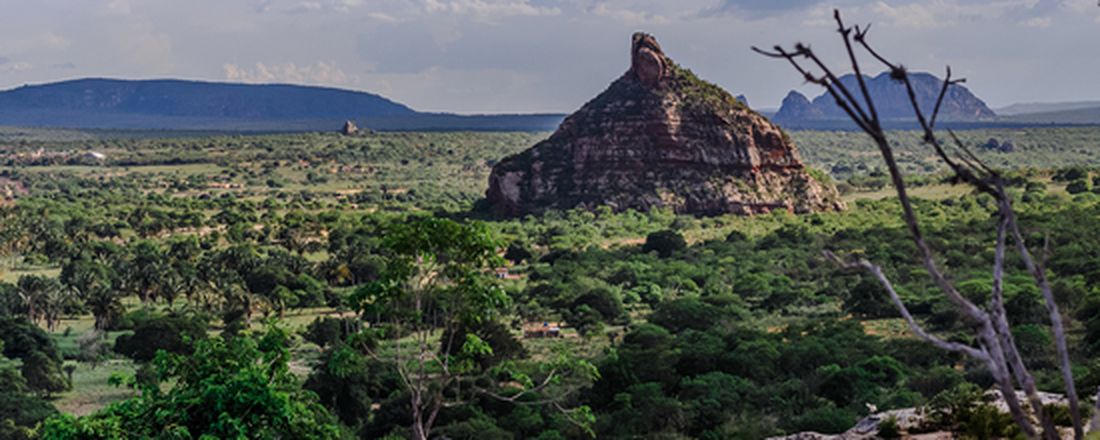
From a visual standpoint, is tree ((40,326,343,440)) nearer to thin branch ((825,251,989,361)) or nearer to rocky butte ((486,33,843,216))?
thin branch ((825,251,989,361))

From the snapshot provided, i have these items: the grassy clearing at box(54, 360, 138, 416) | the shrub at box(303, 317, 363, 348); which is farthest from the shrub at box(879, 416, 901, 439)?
the shrub at box(303, 317, 363, 348)

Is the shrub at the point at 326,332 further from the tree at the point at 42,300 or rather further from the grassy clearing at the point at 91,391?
the tree at the point at 42,300

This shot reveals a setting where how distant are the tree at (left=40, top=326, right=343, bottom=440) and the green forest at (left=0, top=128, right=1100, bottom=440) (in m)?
0.04

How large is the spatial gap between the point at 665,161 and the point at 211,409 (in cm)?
7700

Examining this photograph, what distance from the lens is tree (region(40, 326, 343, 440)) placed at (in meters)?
12.4

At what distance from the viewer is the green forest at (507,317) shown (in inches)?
573

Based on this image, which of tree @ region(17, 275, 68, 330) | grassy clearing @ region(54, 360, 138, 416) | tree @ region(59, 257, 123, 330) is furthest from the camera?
tree @ region(17, 275, 68, 330)

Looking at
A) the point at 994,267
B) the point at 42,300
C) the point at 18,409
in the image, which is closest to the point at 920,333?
the point at 994,267

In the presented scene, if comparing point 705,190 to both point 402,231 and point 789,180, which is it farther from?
point 402,231

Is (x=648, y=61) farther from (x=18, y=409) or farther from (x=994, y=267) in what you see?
(x=994, y=267)

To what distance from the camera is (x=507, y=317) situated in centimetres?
4762

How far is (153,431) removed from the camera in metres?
12.9

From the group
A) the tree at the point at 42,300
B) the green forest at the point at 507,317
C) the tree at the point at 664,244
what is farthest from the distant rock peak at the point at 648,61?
the tree at the point at 42,300

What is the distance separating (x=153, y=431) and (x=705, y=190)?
75504mm
